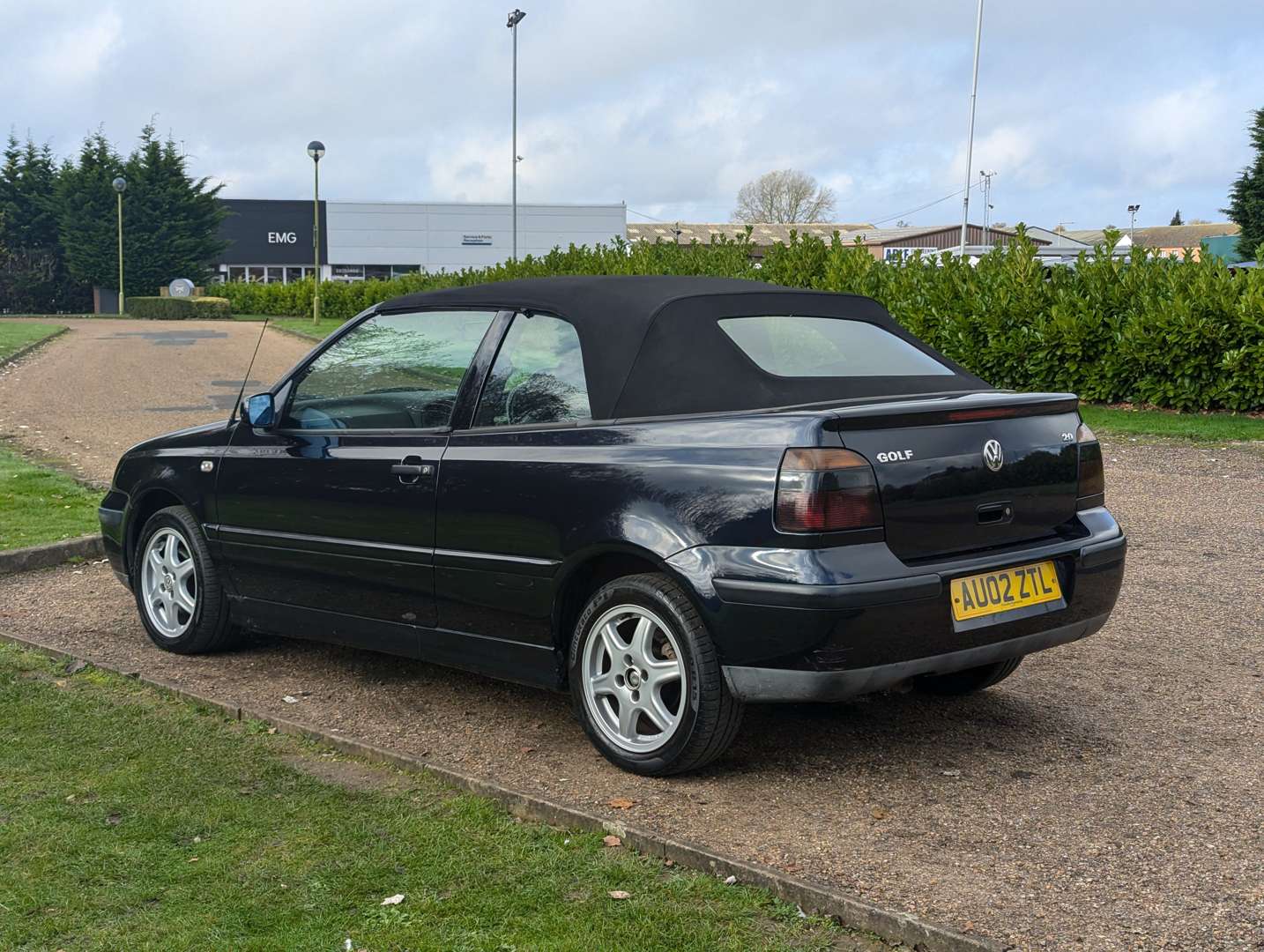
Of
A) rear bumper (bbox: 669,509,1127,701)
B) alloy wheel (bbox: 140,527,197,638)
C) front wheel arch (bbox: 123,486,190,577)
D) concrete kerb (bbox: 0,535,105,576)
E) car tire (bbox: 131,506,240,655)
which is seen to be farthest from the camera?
concrete kerb (bbox: 0,535,105,576)

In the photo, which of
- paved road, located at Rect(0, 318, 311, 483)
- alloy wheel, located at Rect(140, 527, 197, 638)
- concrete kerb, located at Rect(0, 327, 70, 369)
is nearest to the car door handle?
alloy wheel, located at Rect(140, 527, 197, 638)

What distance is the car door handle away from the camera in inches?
197

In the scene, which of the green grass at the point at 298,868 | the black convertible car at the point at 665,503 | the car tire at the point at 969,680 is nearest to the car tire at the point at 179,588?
the black convertible car at the point at 665,503

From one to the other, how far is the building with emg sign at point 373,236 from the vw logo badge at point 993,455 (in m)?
74.7

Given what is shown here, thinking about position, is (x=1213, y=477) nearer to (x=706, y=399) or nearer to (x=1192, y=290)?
(x=1192, y=290)

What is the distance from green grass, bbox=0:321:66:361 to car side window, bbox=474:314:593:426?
25.0m

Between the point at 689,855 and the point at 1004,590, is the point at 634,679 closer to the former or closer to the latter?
the point at 689,855

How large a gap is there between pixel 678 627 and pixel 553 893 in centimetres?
99

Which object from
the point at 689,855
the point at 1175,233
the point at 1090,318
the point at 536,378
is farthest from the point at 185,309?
the point at 1175,233

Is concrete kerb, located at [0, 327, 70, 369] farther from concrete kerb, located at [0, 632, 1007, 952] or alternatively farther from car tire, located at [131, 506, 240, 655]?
concrete kerb, located at [0, 632, 1007, 952]

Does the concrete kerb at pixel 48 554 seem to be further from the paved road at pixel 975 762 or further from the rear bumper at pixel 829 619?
the rear bumper at pixel 829 619

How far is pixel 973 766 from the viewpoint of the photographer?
4566 mm

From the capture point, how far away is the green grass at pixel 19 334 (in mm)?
30116

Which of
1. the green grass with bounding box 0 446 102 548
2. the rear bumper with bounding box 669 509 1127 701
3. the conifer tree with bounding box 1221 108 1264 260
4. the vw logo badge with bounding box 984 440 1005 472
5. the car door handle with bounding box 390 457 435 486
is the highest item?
the conifer tree with bounding box 1221 108 1264 260
